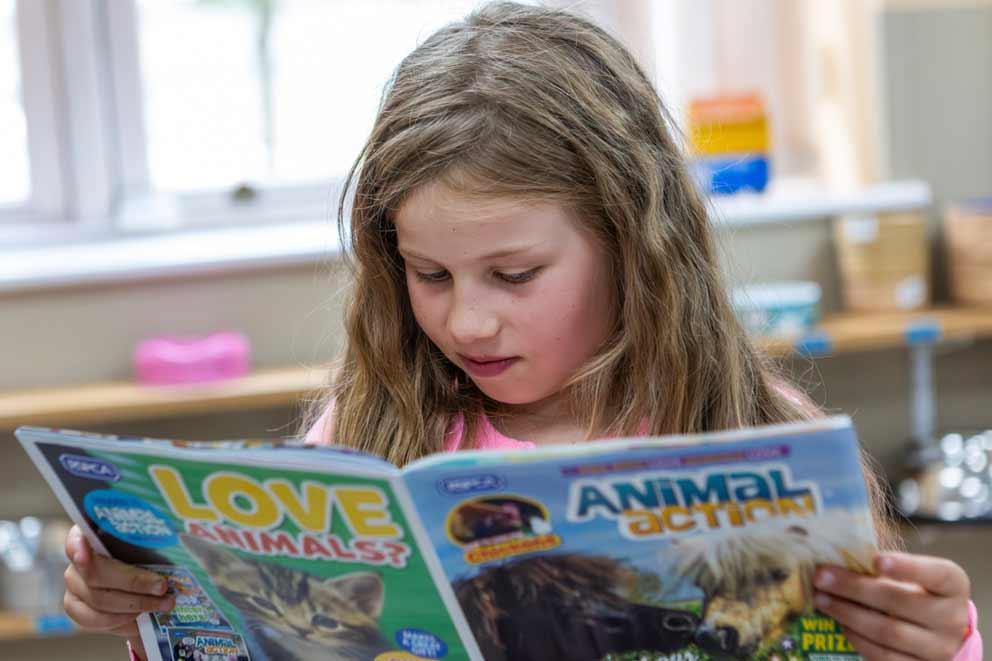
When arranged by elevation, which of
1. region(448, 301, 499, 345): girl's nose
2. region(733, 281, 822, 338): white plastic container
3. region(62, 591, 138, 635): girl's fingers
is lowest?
region(733, 281, 822, 338): white plastic container

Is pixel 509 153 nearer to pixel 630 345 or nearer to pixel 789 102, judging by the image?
pixel 630 345

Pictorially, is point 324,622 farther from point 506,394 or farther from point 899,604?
point 899,604

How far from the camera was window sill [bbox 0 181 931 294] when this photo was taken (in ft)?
7.46

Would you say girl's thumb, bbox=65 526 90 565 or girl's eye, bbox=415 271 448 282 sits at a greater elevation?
girl's eye, bbox=415 271 448 282

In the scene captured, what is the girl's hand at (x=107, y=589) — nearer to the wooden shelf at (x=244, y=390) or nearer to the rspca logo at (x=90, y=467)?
the rspca logo at (x=90, y=467)

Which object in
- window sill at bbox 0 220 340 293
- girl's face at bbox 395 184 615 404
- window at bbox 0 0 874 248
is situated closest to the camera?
girl's face at bbox 395 184 615 404

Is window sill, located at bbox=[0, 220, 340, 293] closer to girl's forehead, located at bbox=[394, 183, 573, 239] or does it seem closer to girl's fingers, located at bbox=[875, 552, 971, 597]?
girl's forehead, located at bbox=[394, 183, 573, 239]

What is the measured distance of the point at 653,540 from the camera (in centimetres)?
77

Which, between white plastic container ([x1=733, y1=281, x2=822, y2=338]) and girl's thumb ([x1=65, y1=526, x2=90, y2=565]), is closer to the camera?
girl's thumb ([x1=65, y1=526, x2=90, y2=565])

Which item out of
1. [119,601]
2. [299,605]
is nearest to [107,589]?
[119,601]

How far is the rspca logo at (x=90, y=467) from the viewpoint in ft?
2.75

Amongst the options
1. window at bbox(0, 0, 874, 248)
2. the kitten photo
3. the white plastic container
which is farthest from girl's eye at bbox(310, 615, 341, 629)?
window at bbox(0, 0, 874, 248)

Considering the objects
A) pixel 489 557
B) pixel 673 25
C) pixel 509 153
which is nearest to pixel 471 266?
pixel 509 153

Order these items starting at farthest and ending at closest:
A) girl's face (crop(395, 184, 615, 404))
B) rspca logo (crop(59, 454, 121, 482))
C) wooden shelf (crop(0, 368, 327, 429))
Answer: wooden shelf (crop(0, 368, 327, 429)) → girl's face (crop(395, 184, 615, 404)) → rspca logo (crop(59, 454, 121, 482))
